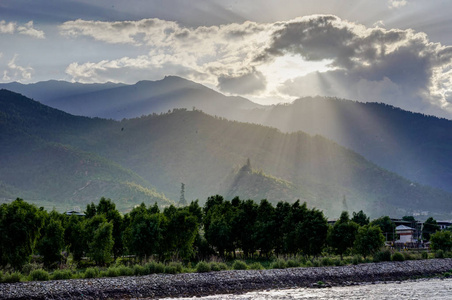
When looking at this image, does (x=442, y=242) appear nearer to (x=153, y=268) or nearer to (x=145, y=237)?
(x=145, y=237)

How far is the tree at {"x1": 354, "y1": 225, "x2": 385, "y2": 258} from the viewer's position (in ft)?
266

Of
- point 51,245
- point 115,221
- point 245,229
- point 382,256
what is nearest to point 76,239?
point 51,245

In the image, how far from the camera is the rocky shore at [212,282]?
46.3 metres

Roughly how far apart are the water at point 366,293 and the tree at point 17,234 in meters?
24.0

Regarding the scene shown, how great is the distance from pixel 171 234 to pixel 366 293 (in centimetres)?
3015

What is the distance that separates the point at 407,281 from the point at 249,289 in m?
23.2

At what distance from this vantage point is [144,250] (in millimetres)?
69375

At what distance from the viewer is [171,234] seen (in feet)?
240

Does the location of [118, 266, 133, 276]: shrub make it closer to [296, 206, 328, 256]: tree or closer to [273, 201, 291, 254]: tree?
[296, 206, 328, 256]: tree

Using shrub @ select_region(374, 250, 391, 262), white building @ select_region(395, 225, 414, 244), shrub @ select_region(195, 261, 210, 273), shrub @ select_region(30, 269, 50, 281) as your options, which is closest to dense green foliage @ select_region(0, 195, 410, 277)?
shrub @ select_region(195, 261, 210, 273)

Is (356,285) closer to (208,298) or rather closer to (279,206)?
(208,298)

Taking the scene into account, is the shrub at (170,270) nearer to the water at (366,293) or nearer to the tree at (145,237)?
the tree at (145,237)

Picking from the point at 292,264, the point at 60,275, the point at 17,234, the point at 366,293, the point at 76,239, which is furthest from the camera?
the point at 76,239

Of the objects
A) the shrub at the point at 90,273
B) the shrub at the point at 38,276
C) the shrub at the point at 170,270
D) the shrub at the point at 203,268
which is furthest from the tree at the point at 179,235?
the shrub at the point at 38,276
